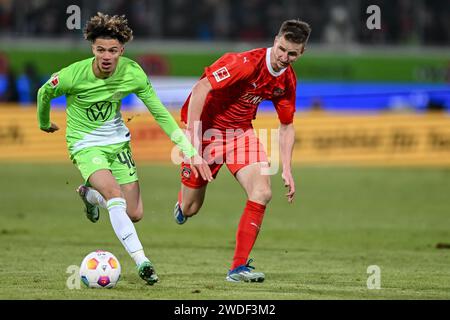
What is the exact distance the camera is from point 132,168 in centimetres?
938

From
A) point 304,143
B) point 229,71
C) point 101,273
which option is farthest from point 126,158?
point 304,143

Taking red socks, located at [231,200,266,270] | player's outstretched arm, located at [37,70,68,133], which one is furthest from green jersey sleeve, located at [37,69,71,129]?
red socks, located at [231,200,266,270]

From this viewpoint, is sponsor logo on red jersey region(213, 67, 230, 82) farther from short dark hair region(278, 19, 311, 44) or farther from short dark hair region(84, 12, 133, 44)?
short dark hair region(84, 12, 133, 44)

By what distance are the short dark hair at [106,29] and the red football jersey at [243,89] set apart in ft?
3.34

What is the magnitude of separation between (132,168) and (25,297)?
210 centimetres

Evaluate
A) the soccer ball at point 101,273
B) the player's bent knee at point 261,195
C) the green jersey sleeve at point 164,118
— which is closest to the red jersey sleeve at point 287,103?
the player's bent knee at point 261,195

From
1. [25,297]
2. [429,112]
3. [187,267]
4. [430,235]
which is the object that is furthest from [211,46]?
[25,297]

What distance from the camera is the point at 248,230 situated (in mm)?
9273

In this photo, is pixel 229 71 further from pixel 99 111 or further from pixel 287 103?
pixel 99 111

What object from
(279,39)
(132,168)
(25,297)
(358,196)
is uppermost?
(279,39)

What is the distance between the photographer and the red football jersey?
30.6 feet

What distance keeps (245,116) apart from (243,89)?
36 centimetres

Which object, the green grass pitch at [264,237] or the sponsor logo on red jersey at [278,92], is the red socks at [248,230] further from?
the sponsor logo on red jersey at [278,92]
